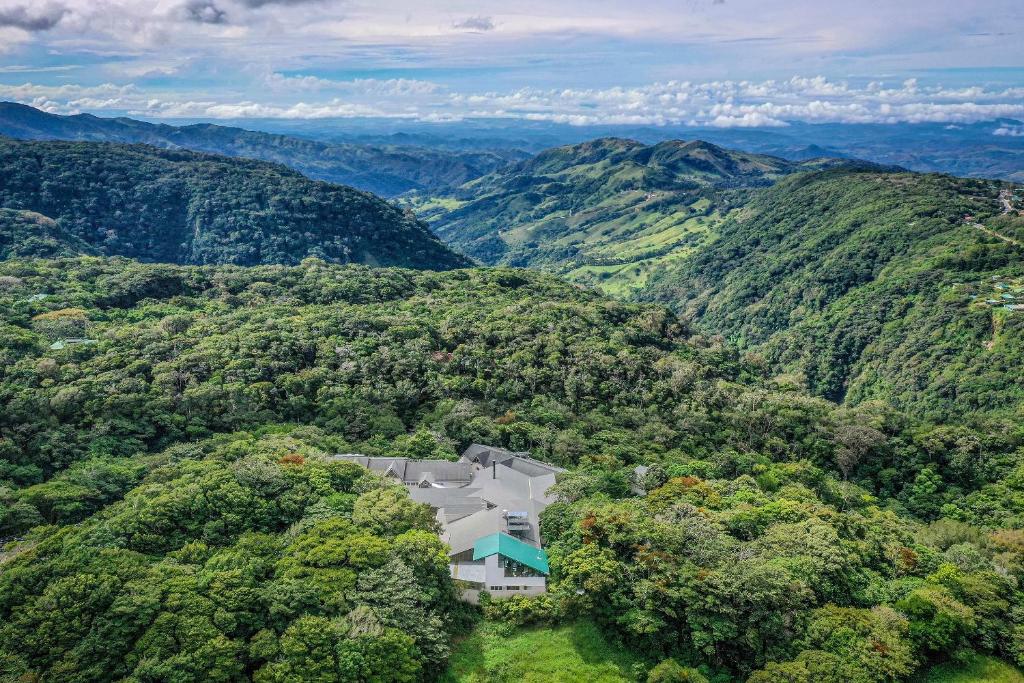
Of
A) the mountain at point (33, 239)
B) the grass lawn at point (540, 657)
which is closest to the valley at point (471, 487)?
the grass lawn at point (540, 657)

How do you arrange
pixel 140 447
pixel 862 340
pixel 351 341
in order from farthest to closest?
pixel 862 340
pixel 351 341
pixel 140 447

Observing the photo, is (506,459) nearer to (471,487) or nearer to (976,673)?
(471,487)

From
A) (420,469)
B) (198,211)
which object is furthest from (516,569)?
(198,211)

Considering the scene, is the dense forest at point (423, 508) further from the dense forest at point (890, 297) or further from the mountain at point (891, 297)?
the mountain at point (891, 297)

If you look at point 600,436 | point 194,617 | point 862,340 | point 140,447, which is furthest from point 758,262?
point 194,617

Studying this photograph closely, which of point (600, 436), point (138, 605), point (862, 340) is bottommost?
point (862, 340)

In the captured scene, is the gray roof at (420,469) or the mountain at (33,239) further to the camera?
the mountain at (33,239)

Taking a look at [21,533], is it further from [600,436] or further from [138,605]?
[600,436]
